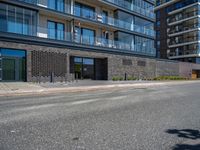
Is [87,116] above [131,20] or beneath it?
beneath

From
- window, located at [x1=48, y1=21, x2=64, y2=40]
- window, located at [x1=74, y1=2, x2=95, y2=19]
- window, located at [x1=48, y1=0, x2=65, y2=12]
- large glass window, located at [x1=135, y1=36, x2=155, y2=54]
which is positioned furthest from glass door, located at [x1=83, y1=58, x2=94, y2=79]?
large glass window, located at [x1=135, y1=36, x2=155, y2=54]

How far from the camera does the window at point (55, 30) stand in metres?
26.0

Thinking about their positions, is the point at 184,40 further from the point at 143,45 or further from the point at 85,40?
the point at 85,40

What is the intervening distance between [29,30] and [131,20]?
20.1 metres

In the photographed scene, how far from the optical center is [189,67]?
Answer: 4691 centimetres

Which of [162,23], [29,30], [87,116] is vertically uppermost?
[162,23]

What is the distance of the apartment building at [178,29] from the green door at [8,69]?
1797 inches

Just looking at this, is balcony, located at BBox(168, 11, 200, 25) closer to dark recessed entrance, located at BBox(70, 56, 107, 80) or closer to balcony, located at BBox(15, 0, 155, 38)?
balcony, located at BBox(15, 0, 155, 38)

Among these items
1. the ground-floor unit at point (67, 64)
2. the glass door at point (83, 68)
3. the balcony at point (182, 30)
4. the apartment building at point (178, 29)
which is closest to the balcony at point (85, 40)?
the ground-floor unit at point (67, 64)

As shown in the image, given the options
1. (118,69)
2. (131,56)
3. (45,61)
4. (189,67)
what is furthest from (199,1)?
(45,61)

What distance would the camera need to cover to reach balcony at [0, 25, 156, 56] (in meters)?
23.0

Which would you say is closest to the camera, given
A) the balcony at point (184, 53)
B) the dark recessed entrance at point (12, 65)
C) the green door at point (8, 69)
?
the dark recessed entrance at point (12, 65)

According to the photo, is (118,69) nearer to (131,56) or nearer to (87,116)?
(131,56)

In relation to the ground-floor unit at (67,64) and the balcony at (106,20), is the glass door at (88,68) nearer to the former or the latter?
the ground-floor unit at (67,64)
